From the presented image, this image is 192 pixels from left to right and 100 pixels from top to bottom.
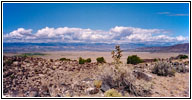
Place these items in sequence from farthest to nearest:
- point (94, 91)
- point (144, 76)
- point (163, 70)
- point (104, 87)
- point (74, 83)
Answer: point (163, 70) < point (144, 76) < point (74, 83) < point (104, 87) < point (94, 91)

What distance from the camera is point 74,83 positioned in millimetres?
8305

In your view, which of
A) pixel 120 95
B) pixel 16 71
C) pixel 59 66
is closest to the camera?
pixel 120 95

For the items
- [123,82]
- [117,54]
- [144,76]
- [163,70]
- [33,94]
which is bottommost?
[33,94]

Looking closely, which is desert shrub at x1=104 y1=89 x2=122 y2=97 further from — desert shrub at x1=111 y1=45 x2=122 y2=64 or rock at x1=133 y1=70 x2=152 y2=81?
rock at x1=133 y1=70 x2=152 y2=81

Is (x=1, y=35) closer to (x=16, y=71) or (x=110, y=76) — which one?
(x=16, y=71)

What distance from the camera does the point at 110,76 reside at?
8.00m

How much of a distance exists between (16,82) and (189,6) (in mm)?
6243

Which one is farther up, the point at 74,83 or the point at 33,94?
the point at 74,83

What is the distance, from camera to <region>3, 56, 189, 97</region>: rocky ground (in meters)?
7.55

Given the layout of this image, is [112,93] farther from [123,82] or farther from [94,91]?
[123,82]

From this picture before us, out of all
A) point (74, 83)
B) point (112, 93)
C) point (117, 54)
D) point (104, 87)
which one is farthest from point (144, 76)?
point (74, 83)

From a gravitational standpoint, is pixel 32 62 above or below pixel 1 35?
below

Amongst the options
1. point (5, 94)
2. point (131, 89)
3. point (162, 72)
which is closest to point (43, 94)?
point (5, 94)

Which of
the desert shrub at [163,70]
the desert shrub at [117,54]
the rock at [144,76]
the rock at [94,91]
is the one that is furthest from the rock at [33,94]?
the desert shrub at [163,70]
